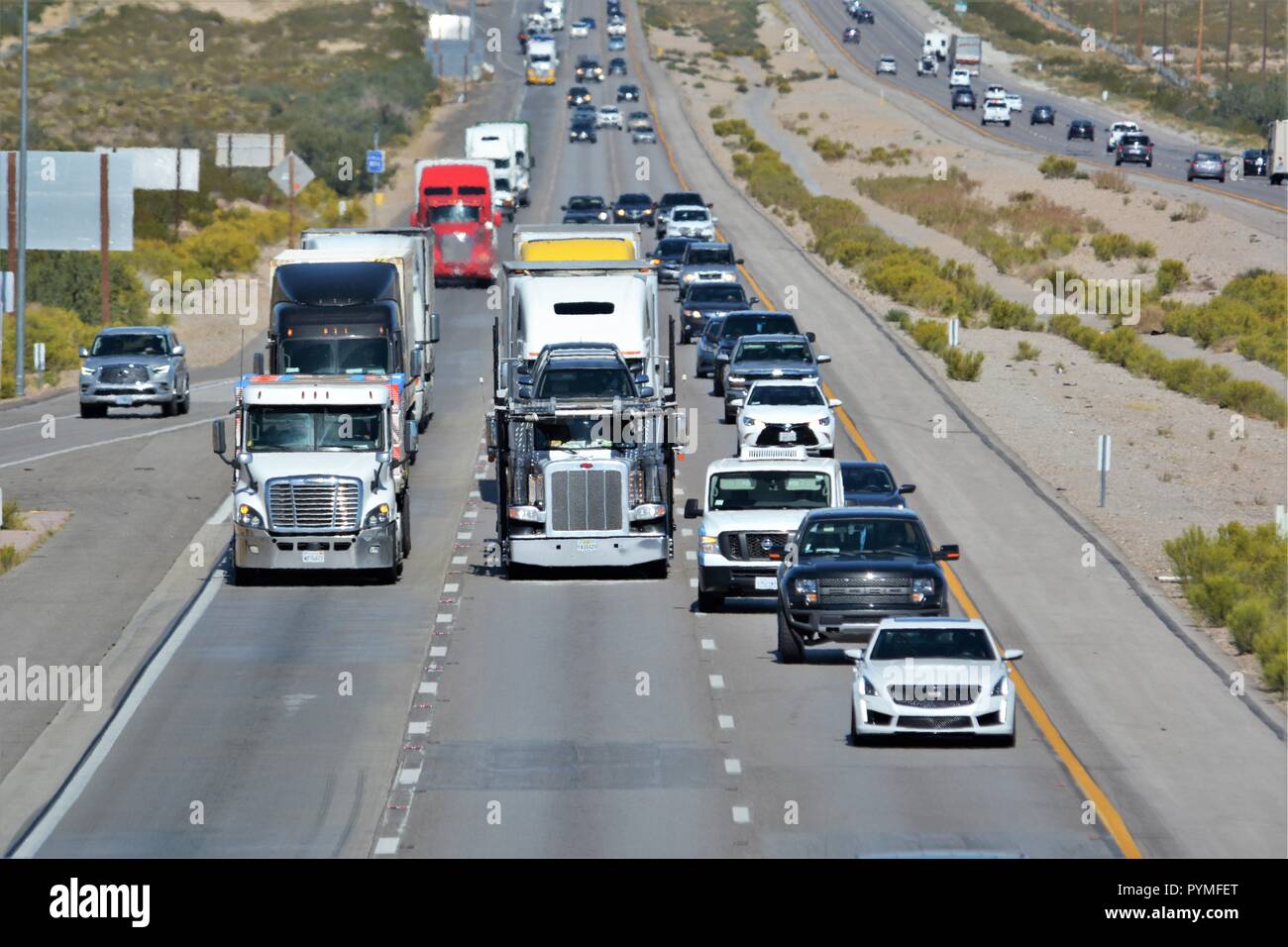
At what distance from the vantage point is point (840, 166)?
115 meters

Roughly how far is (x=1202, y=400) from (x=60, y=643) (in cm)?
3455

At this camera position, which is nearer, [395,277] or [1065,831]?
[1065,831]

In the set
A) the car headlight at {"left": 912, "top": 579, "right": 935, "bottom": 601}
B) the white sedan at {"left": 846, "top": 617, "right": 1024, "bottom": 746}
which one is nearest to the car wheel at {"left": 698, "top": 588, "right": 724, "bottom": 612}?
the car headlight at {"left": 912, "top": 579, "right": 935, "bottom": 601}

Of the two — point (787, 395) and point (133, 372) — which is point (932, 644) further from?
point (133, 372)

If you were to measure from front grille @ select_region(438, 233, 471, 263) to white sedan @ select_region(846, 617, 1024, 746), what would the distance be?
47.4 meters

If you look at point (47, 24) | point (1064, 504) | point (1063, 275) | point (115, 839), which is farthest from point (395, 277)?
point (47, 24)

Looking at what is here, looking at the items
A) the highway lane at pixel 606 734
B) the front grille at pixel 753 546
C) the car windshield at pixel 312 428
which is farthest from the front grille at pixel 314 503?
the front grille at pixel 753 546

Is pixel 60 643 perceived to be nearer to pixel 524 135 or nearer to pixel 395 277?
pixel 395 277

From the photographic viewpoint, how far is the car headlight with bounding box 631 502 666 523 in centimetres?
3144

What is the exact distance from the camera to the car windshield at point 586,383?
33281 mm

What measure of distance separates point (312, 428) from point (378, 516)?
1.79m

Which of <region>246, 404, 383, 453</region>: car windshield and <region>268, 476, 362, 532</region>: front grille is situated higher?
<region>246, 404, 383, 453</region>: car windshield

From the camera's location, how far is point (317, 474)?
3122 cm

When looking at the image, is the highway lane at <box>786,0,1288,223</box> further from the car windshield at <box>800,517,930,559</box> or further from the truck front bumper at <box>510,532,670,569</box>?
the car windshield at <box>800,517,930,559</box>
